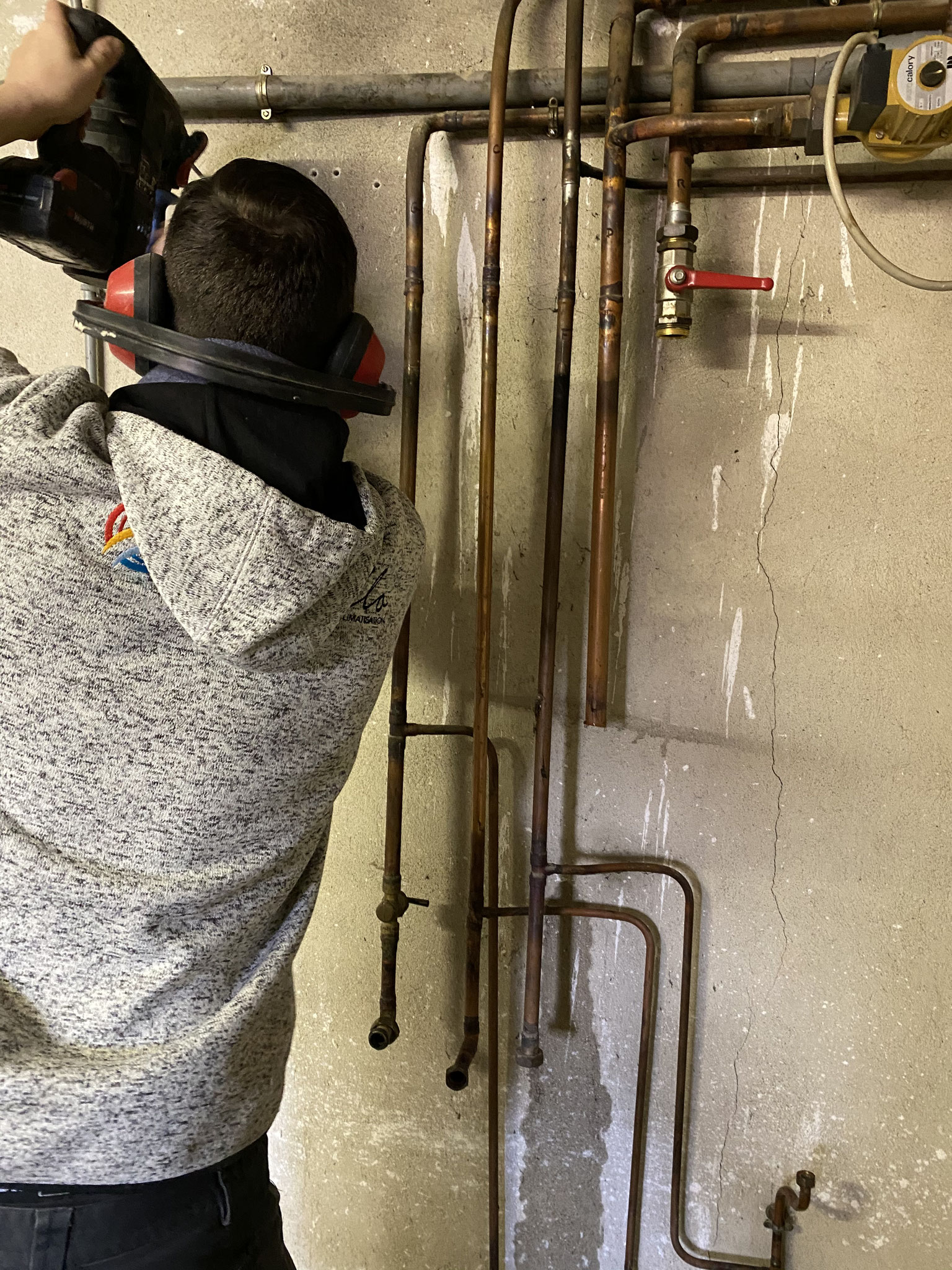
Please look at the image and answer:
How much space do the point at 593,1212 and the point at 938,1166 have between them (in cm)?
52

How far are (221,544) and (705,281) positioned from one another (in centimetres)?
74

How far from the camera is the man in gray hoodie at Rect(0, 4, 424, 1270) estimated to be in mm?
719

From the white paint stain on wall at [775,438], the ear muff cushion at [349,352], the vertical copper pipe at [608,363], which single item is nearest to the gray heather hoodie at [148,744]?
the ear muff cushion at [349,352]

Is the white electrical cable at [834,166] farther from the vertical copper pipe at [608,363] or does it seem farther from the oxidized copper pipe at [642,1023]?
the oxidized copper pipe at [642,1023]

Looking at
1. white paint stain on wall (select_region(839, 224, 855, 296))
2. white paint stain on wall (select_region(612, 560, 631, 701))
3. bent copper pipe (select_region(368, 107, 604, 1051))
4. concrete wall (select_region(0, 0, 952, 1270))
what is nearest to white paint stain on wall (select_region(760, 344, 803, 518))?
concrete wall (select_region(0, 0, 952, 1270))

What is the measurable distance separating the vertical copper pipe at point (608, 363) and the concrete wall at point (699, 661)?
0.31 feet

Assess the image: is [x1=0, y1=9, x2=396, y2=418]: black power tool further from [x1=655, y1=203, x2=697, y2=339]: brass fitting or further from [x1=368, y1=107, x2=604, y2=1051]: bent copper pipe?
[x1=655, y1=203, x2=697, y2=339]: brass fitting

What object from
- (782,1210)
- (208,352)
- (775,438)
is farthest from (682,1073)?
(208,352)

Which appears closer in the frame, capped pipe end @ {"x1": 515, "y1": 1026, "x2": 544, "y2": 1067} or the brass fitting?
the brass fitting

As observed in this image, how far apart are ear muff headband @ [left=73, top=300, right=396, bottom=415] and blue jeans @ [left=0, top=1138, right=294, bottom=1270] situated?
755 mm

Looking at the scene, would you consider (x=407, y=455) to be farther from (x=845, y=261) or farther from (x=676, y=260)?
(x=845, y=261)

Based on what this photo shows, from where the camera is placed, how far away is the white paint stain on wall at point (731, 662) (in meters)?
1.27

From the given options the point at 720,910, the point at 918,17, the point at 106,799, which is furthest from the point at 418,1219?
the point at 918,17

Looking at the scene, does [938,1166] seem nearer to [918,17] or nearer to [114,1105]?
[114,1105]
